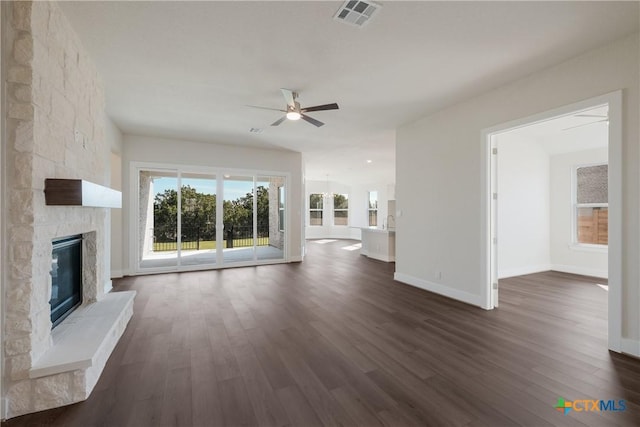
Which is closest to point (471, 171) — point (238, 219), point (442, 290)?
point (442, 290)

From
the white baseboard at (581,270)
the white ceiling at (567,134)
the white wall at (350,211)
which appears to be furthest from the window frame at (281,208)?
the white baseboard at (581,270)

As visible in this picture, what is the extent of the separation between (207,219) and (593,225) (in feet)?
27.7

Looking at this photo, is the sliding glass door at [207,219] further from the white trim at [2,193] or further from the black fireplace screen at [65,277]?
the white trim at [2,193]

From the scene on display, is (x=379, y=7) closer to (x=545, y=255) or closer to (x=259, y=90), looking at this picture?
(x=259, y=90)

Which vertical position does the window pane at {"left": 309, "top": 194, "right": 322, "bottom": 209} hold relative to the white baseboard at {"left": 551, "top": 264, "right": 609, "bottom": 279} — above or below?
above

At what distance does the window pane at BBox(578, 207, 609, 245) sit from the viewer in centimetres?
578

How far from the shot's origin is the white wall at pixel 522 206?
226 inches

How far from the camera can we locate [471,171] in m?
4.06

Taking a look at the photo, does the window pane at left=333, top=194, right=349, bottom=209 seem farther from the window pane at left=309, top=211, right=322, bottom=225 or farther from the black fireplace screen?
the black fireplace screen

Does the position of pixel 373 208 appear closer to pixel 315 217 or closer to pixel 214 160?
pixel 315 217

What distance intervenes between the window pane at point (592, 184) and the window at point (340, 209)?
8.95 metres

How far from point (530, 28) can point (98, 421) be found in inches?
174

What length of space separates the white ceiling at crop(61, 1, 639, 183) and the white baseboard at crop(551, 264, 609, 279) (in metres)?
4.79

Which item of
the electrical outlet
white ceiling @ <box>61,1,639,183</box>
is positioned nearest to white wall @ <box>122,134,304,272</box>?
white ceiling @ <box>61,1,639,183</box>
